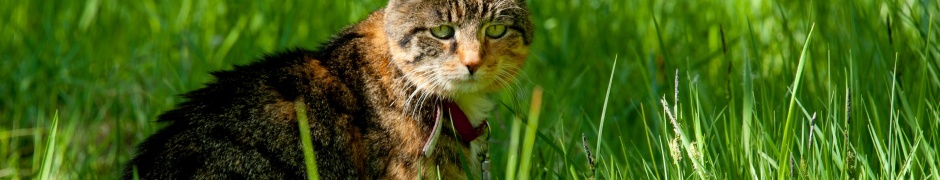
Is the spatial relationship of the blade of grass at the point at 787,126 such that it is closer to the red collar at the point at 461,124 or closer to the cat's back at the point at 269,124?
the red collar at the point at 461,124

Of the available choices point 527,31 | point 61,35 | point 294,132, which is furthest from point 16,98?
point 527,31

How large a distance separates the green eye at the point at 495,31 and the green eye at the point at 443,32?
0.10 metres

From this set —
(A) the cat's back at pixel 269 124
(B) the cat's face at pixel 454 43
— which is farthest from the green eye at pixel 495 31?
(A) the cat's back at pixel 269 124

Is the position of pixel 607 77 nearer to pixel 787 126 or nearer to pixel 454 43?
pixel 454 43

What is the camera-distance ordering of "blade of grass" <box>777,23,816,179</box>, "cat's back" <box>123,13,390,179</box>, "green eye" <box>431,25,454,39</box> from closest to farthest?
"blade of grass" <box>777,23,816,179</box> < "cat's back" <box>123,13,390,179</box> < "green eye" <box>431,25,454,39</box>

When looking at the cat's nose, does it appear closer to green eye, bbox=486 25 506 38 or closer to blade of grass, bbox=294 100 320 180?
green eye, bbox=486 25 506 38

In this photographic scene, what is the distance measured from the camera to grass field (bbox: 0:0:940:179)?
10.0 ft

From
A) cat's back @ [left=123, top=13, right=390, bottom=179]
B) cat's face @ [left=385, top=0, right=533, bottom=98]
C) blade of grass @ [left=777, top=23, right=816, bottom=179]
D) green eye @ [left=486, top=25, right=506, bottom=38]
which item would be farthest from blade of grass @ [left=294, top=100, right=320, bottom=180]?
blade of grass @ [left=777, top=23, right=816, bottom=179]

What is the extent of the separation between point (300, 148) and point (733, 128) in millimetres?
1065

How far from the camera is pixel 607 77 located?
15.5 ft

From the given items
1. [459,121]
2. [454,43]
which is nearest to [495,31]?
[454,43]

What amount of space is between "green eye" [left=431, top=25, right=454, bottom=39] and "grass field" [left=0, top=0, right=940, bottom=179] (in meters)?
0.26

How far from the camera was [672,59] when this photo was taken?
4.69m

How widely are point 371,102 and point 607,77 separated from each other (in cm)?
165
